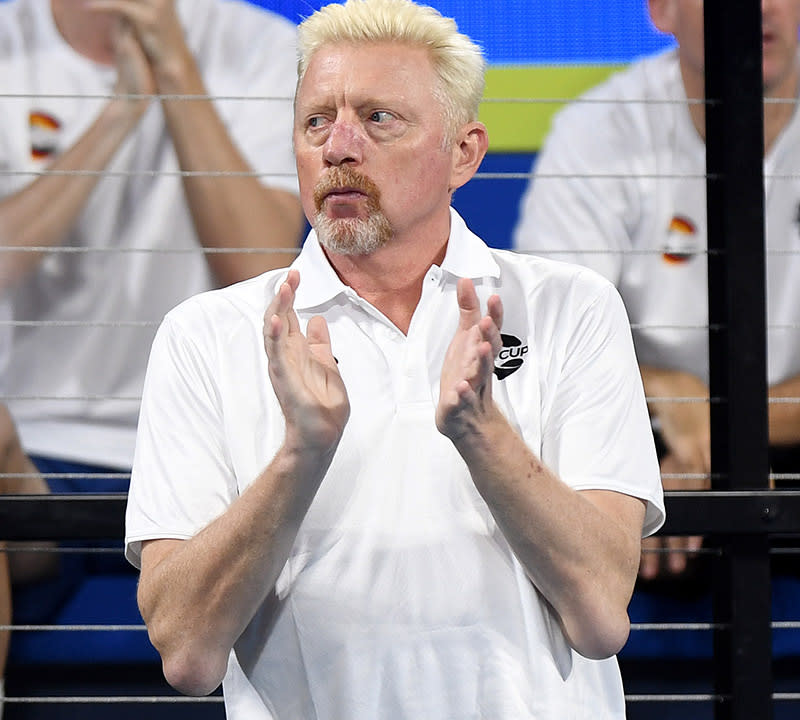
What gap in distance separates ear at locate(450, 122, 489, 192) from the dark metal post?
0.51 meters

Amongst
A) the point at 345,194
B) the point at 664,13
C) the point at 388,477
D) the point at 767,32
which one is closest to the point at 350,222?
the point at 345,194

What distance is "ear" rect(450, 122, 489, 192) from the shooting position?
1228 mm

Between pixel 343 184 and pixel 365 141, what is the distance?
6 centimetres

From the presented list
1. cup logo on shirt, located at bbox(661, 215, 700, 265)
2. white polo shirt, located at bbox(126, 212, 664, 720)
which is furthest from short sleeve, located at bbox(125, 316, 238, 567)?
cup logo on shirt, located at bbox(661, 215, 700, 265)

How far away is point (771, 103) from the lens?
1804mm

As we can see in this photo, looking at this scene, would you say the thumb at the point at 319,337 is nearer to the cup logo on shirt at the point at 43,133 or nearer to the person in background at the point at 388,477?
the person in background at the point at 388,477

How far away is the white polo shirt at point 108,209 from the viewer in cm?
177

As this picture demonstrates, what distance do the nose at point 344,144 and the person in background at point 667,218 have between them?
705mm

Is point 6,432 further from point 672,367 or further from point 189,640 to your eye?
point 672,367

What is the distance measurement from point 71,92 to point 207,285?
41 centimetres

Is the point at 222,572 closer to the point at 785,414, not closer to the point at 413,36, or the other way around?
the point at 413,36

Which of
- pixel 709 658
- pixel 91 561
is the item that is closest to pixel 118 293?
pixel 91 561

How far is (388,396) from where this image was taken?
1.12 m

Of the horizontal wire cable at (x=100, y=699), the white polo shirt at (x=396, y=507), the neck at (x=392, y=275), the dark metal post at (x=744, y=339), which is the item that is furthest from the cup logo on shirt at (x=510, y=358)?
the horizontal wire cable at (x=100, y=699)
